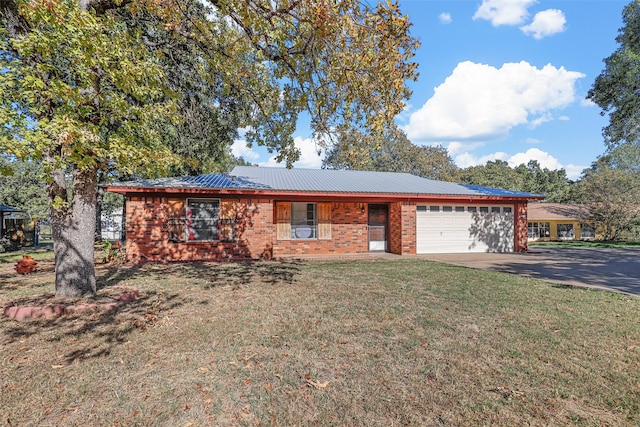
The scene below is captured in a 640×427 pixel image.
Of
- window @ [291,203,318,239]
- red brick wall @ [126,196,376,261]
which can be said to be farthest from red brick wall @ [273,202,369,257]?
window @ [291,203,318,239]

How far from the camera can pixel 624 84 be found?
43.7 ft

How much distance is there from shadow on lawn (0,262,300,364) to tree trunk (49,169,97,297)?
0.92 meters

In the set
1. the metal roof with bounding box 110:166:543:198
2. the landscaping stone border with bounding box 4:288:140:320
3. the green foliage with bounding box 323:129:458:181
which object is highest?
the green foliage with bounding box 323:129:458:181

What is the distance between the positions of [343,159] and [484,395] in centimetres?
478

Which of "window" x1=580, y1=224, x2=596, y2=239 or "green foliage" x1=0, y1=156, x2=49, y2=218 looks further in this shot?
"window" x1=580, y1=224, x2=596, y2=239

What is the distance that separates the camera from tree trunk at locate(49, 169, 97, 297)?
5.57m

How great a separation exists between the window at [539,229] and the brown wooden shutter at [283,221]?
25.7m

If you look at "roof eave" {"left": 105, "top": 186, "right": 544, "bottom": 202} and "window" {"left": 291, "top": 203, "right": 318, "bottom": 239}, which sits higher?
"roof eave" {"left": 105, "top": 186, "right": 544, "bottom": 202}

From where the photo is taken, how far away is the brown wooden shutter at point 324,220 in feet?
44.7

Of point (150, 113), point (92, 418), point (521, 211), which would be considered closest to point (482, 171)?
point (521, 211)

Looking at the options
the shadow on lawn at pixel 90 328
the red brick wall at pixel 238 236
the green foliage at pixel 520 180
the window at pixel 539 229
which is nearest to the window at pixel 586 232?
the window at pixel 539 229

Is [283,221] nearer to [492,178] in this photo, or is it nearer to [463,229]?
[463,229]

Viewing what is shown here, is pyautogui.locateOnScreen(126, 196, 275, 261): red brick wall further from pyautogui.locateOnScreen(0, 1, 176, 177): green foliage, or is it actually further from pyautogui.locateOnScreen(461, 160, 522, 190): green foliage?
pyautogui.locateOnScreen(461, 160, 522, 190): green foliage

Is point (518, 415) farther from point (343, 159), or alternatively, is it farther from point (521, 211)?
point (521, 211)
